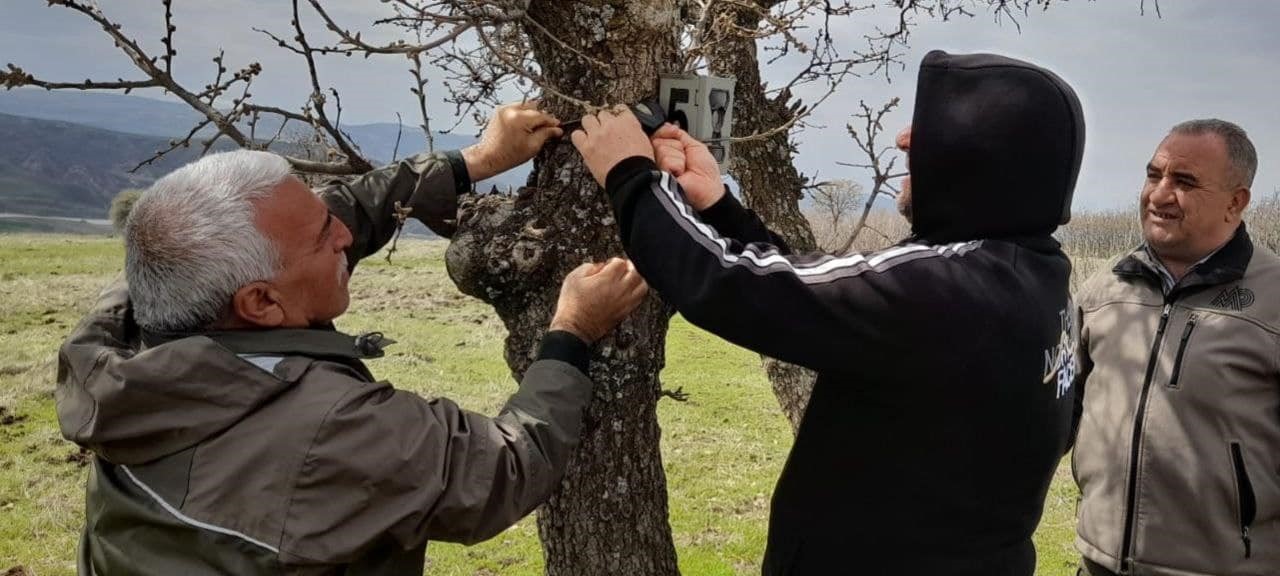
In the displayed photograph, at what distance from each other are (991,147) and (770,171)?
3921 mm

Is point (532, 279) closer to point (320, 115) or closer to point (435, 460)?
point (320, 115)

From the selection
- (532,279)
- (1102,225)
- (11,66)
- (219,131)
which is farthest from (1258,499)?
(1102,225)

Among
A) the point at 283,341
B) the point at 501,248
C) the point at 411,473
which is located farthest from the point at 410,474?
the point at 501,248

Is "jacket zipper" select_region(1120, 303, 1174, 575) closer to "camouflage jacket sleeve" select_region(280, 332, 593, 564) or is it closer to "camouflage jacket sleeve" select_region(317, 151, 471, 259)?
"camouflage jacket sleeve" select_region(280, 332, 593, 564)

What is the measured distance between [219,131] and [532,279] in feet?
4.07

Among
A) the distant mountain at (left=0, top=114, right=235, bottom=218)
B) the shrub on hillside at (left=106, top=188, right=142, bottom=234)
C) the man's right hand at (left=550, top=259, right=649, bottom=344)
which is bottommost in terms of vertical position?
the distant mountain at (left=0, top=114, right=235, bottom=218)

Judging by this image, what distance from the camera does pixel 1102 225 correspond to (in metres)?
24.1

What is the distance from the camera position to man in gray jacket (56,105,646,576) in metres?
1.73

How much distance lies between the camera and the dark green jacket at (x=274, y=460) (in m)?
1.72

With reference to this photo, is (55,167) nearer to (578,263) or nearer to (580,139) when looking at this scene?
(578,263)

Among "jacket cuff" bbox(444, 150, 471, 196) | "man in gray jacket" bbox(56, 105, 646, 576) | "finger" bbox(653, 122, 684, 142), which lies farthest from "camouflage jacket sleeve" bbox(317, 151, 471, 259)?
"finger" bbox(653, 122, 684, 142)

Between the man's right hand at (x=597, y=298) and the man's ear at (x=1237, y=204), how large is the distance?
104 inches

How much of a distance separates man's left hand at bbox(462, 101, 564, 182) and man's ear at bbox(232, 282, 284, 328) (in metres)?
0.94

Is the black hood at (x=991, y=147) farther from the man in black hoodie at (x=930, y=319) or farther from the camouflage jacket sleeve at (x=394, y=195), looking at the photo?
the camouflage jacket sleeve at (x=394, y=195)
